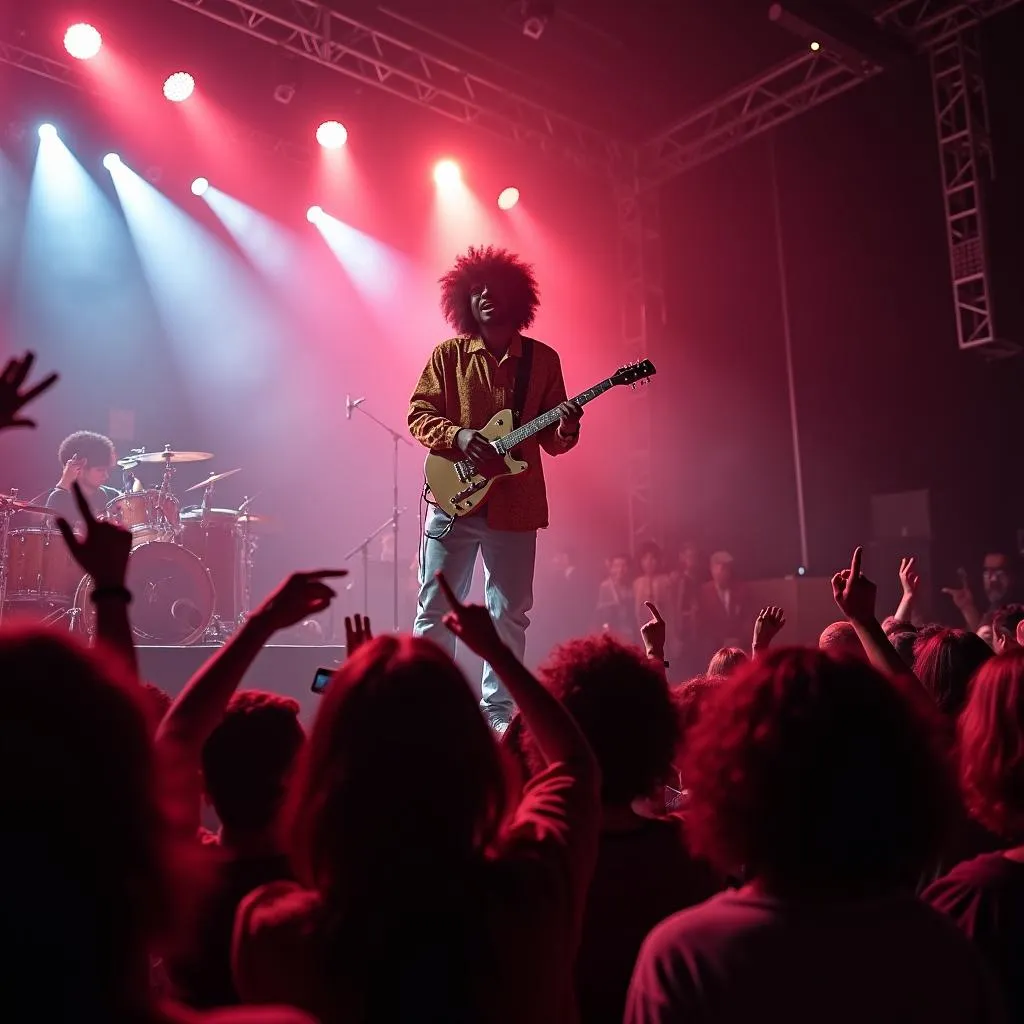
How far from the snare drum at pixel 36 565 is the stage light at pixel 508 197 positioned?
5769 millimetres

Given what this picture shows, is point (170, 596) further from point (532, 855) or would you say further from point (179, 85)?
point (532, 855)

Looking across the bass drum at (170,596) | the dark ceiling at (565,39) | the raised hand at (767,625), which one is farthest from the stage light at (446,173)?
the raised hand at (767,625)

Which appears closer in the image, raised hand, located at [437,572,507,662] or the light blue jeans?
raised hand, located at [437,572,507,662]

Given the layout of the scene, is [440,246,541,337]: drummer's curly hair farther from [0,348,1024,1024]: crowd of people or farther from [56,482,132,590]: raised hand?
[0,348,1024,1024]: crowd of people

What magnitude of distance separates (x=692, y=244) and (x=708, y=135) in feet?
4.40

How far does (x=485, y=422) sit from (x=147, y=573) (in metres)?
3.93

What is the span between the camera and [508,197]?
429 inches

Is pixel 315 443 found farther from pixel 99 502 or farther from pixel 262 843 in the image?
pixel 262 843

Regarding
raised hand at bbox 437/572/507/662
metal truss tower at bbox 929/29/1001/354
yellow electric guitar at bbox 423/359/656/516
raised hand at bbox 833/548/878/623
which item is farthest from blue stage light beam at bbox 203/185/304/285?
raised hand at bbox 437/572/507/662

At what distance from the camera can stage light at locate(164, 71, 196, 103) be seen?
9109mm

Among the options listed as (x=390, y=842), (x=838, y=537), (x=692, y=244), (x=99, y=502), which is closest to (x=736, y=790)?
(x=390, y=842)

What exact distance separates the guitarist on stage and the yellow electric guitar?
1.7 inches

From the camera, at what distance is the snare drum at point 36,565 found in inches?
290

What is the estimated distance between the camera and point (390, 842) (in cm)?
118
